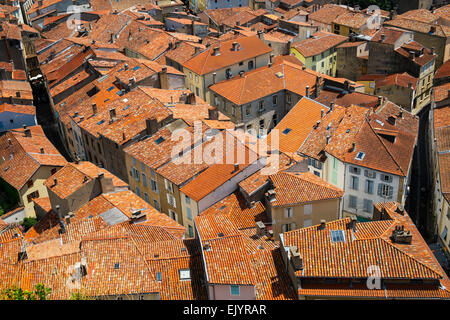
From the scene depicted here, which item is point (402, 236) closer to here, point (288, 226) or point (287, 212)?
point (287, 212)

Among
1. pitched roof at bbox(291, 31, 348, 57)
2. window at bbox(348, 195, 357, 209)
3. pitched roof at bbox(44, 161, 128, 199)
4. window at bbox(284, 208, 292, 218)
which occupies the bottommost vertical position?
window at bbox(348, 195, 357, 209)

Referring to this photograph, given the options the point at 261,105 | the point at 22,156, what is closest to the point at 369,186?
the point at 261,105

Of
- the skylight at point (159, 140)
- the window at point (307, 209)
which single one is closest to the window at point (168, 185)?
the skylight at point (159, 140)

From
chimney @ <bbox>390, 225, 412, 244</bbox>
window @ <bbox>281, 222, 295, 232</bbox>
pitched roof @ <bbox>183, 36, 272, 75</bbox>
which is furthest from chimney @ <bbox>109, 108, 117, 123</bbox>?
chimney @ <bbox>390, 225, 412, 244</bbox>

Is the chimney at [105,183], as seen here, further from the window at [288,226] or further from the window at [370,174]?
the window at [370,174]

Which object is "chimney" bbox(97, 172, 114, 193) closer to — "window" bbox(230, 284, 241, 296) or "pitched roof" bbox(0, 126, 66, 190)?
"pitched roof" bbox(0, 126, 66, 190)

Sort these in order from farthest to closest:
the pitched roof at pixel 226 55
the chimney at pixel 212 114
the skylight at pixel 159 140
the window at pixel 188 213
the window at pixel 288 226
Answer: the pitched roof at pixel 226 55
the chimney at pixel 212 114
the skylight at pixel 159 140
the window at pixel 188 213
the window at pixel 288 226
